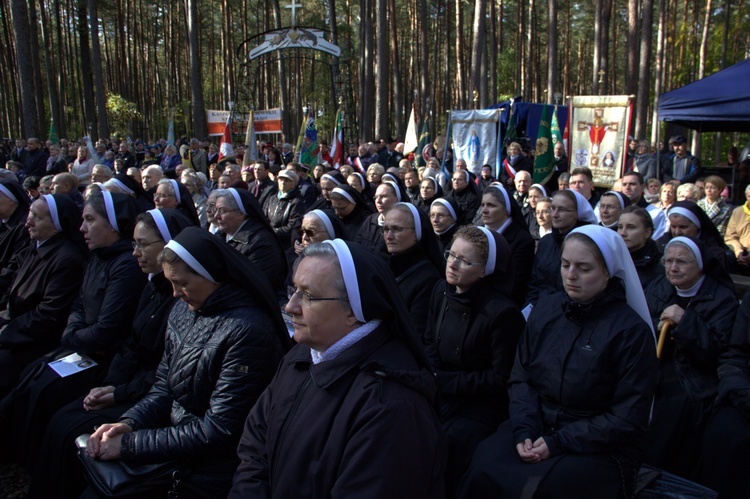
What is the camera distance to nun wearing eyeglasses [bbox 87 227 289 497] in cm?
275

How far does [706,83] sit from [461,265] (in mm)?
7496

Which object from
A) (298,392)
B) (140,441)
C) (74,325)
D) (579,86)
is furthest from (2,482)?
(579,86)

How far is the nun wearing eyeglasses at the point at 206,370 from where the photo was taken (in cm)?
275

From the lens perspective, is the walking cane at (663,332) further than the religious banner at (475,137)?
No

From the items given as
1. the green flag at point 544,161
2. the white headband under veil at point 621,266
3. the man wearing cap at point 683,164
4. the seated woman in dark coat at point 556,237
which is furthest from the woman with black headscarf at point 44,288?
the man wearing cap at point 683,164

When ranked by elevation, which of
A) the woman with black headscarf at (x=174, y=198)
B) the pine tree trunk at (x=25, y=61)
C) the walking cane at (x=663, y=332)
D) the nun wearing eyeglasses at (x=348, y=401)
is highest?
the pine tree trunk at (x=25, y=61)

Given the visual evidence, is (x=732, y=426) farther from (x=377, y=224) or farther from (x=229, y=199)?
(x=229, y=199)

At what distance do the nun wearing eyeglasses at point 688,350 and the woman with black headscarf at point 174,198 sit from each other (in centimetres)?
509

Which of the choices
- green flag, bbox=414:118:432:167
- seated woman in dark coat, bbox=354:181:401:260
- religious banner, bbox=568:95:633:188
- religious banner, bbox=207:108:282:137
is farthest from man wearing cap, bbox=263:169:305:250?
religious banner, bbox=207:108:282:137

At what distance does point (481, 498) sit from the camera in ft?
9.45

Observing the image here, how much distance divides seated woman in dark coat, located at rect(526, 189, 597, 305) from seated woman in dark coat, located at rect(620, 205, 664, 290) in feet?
1.83

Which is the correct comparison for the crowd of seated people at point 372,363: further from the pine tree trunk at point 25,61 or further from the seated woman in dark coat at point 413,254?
the pine tree trunk at point 25,61

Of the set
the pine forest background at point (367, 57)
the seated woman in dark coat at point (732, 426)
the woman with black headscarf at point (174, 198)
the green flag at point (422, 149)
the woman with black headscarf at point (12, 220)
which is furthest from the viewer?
the pine forest background at point (367, 57)

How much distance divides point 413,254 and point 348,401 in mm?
2708
